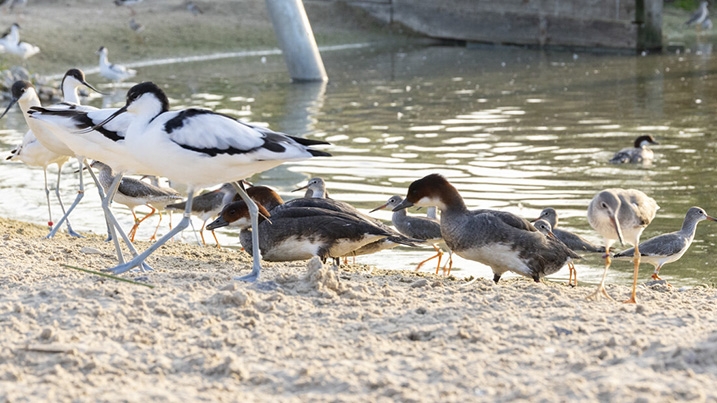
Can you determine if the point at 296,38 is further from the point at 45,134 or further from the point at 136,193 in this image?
the point at 45,134

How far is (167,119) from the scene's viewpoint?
651 cm

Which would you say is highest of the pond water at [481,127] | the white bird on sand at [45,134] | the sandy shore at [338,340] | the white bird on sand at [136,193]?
the white bird on sand at [45,134]

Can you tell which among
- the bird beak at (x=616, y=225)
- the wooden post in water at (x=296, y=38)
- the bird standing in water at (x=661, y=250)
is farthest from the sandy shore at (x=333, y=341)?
the wooden post in water at (x=296, y=38)

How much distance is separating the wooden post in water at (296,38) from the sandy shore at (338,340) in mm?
16278

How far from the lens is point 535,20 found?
98.7 feet

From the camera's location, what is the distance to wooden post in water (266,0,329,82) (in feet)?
74.8

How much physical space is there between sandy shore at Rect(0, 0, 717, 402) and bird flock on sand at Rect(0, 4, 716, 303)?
0.45 metres

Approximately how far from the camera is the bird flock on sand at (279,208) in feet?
21.0

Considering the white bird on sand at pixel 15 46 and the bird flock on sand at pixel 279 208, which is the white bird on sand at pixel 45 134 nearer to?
the bird flock on sand at pixel 279 208

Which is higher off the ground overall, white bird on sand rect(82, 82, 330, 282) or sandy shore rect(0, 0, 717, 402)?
white bird on sand rect(82, 82, 330, 282)

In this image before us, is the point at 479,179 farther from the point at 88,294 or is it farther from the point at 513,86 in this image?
the point at 513,86

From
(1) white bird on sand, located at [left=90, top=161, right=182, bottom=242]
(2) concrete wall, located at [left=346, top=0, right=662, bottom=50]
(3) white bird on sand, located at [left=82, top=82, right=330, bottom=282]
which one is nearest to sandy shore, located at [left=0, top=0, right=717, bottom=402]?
(3) white bird on sand, located at [left=82, top=82, right=330, bottom=282]

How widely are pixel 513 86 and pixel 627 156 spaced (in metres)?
9.03

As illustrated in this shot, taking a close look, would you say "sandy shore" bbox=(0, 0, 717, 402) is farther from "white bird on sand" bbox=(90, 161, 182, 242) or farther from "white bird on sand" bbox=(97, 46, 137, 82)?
"white bird on sand" bbox=(97, 46, 137, 82)
